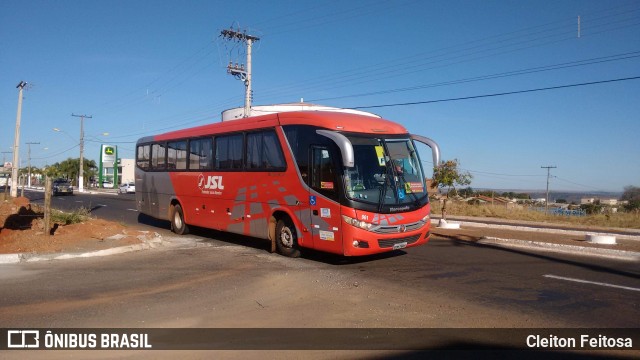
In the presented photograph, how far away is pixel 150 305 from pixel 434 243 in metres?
9.55

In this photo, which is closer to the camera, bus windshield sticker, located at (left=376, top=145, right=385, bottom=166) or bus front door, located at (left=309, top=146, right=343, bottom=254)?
bus front door, located at (left=309, top=146, right=343, bottom=254)

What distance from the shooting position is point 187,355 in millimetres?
5133

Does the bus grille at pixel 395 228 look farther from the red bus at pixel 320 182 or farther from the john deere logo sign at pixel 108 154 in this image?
the john deere logo sign at pixel 108 154

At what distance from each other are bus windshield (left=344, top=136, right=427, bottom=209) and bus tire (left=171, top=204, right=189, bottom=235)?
26.0 ft

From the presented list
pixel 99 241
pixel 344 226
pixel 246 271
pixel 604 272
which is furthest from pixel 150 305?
pixel 604 272

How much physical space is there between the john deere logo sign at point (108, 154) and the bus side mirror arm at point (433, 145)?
74928mm

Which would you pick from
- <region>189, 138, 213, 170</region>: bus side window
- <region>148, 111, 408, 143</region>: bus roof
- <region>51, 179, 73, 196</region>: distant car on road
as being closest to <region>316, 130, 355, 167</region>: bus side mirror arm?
<region>148, 111, 408, 143</region>: bus roof

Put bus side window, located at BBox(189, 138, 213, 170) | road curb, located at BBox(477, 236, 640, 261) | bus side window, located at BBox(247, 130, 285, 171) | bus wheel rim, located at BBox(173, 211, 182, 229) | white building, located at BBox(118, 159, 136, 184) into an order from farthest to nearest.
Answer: white building, located at BBox(118, 159, 136, 184) → bus wheel rim, located at BBox(173, 211, 182, 229) → bus side window, located at BBox(189, 138, 213, 170) → road curb, located at BBox(477, 236, 640, 261) → bus side window, located at BBox(247, 130, 285, 171)

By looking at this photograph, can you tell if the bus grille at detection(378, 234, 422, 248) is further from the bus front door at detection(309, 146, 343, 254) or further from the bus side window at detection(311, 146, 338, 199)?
the bus side window at detection(311, 146, 338, 199)

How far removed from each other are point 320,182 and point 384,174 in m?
1.29

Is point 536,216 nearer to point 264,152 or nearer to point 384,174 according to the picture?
point 264,152

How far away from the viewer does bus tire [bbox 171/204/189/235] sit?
16.0 m

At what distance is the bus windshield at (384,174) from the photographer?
32.0 ft

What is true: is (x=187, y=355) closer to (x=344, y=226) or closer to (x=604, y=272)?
(x=344, y=226)
